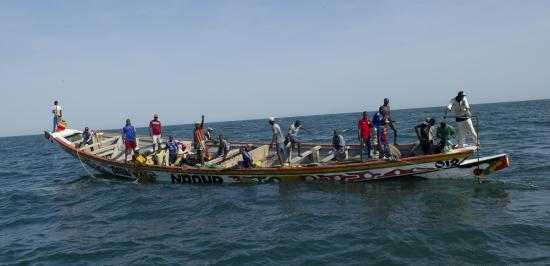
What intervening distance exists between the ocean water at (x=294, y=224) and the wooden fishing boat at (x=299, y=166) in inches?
15.1

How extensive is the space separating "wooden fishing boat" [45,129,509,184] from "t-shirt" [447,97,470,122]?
1.00 m

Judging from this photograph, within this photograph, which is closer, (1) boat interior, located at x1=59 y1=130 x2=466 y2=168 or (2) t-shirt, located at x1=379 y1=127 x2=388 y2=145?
(2) t-shirt, located at x1=379 y1=127 x2=388 y2=145

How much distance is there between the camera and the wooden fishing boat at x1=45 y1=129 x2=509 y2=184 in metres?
12.1

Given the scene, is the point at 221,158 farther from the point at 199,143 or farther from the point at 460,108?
the point at 460,108

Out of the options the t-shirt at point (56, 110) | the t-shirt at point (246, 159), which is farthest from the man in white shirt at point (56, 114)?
the t-shirt at point (246, 159)

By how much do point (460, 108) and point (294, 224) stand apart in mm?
6217

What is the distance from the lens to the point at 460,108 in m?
11.6

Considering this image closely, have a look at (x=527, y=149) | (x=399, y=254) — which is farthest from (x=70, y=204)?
(x=527, y=149)

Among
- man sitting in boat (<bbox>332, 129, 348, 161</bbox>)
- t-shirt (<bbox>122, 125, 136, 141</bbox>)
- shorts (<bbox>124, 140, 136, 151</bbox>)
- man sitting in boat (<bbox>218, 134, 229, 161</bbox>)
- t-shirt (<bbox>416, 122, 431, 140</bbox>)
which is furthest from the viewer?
shorts (<bbox>124, 140, 136, 151</bbox>)

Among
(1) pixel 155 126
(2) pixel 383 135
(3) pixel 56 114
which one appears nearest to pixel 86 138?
(3) pixel 56 114

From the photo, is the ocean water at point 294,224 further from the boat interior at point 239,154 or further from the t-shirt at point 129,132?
the t-shirt at point 129,132

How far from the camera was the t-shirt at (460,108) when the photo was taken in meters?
11.5

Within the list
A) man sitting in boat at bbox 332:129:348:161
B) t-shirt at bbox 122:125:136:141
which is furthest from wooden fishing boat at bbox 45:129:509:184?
t-shirt at bbox 122:125:136:141

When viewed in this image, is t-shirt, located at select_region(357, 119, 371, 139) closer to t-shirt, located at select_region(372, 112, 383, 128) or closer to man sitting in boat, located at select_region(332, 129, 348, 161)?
t-shirt, located at select_region(372, 112, 383, 128)
